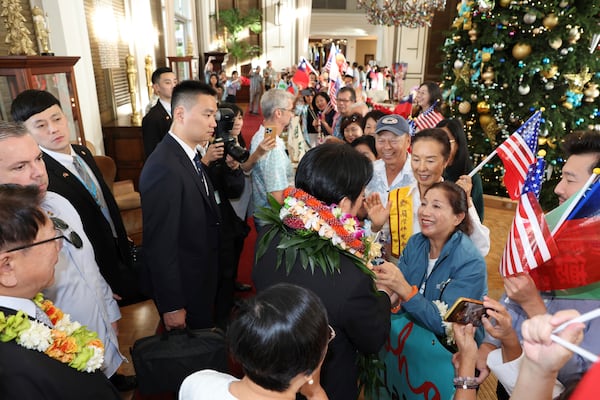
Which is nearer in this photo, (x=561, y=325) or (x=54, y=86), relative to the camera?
(x=561, y=325)

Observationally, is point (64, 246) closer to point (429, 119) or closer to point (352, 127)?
point (352, 127)

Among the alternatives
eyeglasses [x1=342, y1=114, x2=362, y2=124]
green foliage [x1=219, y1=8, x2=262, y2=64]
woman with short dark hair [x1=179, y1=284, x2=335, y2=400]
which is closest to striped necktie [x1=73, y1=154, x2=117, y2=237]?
woman with short dark hair [x1=179, y1=284, x2=335, y2=400]

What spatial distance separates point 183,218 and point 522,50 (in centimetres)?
461

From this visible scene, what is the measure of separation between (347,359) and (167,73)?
3668 millimetres

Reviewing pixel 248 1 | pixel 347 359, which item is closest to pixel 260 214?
pixel 347 359

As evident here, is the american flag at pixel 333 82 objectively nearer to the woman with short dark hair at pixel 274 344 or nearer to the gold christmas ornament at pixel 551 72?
the gold christmas ornament at pixel 551 72

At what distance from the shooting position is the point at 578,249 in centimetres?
134

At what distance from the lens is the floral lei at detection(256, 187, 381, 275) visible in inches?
52.8

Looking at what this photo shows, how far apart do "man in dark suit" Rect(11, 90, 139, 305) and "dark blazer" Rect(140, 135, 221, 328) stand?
30cm

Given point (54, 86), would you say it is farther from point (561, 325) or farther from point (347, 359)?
point (561, 325)

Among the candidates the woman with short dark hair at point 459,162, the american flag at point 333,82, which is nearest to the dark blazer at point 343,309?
the woman with short dark hair at point 459,162

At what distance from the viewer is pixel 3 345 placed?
0.95 meters

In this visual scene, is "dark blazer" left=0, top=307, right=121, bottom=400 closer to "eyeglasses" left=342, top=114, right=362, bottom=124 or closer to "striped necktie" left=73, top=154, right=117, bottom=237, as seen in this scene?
"striped necktie" left=73, top=154, right=117, bottom=237

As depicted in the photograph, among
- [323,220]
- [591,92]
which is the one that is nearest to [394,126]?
[323,220]
